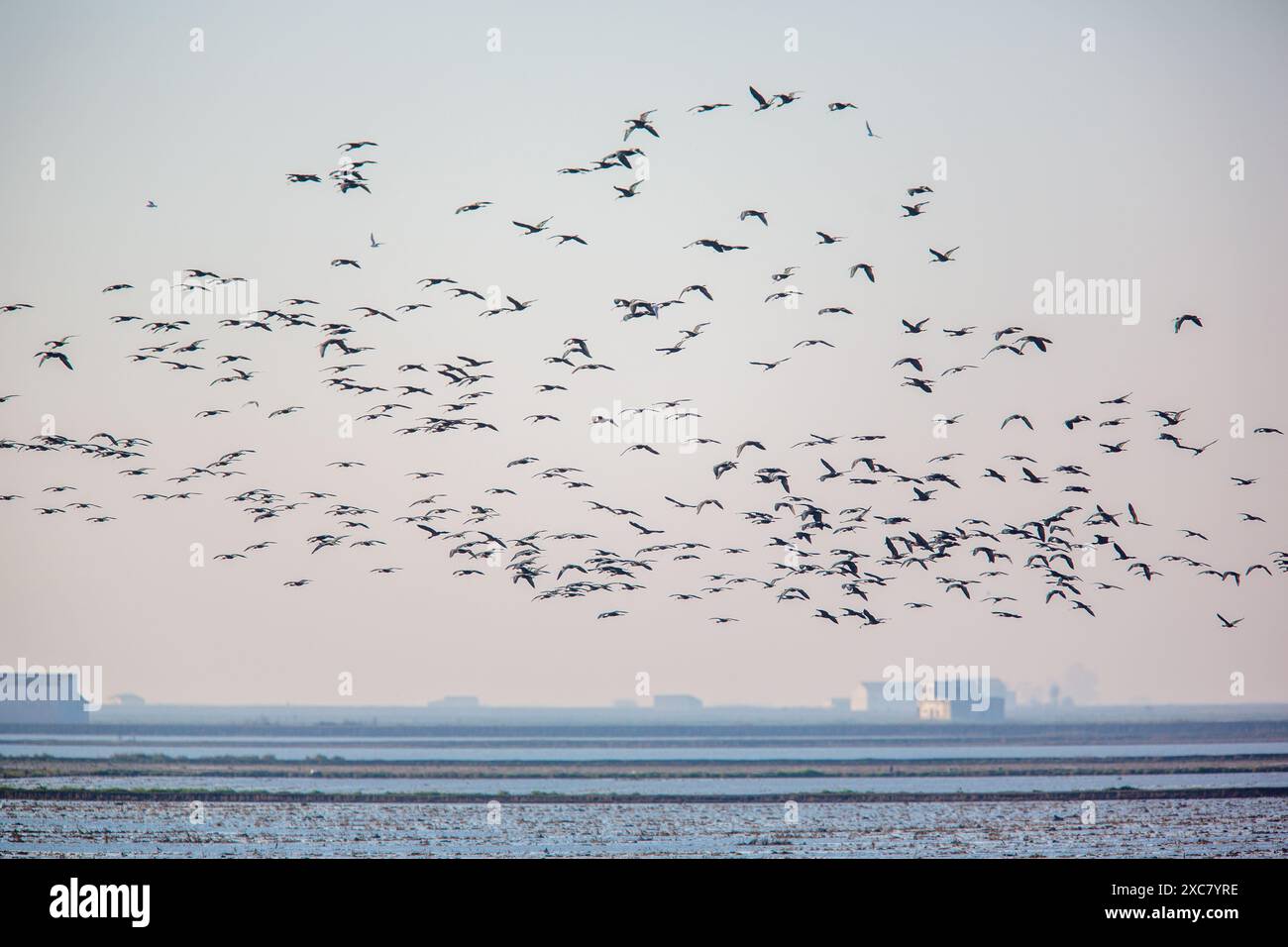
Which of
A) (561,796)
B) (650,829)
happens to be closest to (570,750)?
(561,796)

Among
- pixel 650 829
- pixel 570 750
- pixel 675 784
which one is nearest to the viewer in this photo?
pixel 650 829

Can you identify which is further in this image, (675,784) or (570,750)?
(570,750)

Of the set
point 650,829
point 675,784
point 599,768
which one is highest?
point 650,829

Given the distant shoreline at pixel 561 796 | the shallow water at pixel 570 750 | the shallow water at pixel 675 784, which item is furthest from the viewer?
the shallow water at pixel 570 750

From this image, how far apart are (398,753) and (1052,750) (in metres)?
53.4

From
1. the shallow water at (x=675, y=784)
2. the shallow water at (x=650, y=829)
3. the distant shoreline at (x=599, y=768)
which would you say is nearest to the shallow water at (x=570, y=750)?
the distant shoreline at (x=599, y=768)

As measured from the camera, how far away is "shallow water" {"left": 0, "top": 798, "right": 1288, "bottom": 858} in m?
45.6

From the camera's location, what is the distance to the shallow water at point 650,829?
149 ft

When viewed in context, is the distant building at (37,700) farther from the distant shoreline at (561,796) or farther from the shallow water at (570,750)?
the distant shoreline at (561,796)

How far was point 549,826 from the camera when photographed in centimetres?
5334

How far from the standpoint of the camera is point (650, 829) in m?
52.1

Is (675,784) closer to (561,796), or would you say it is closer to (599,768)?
(561,796)
